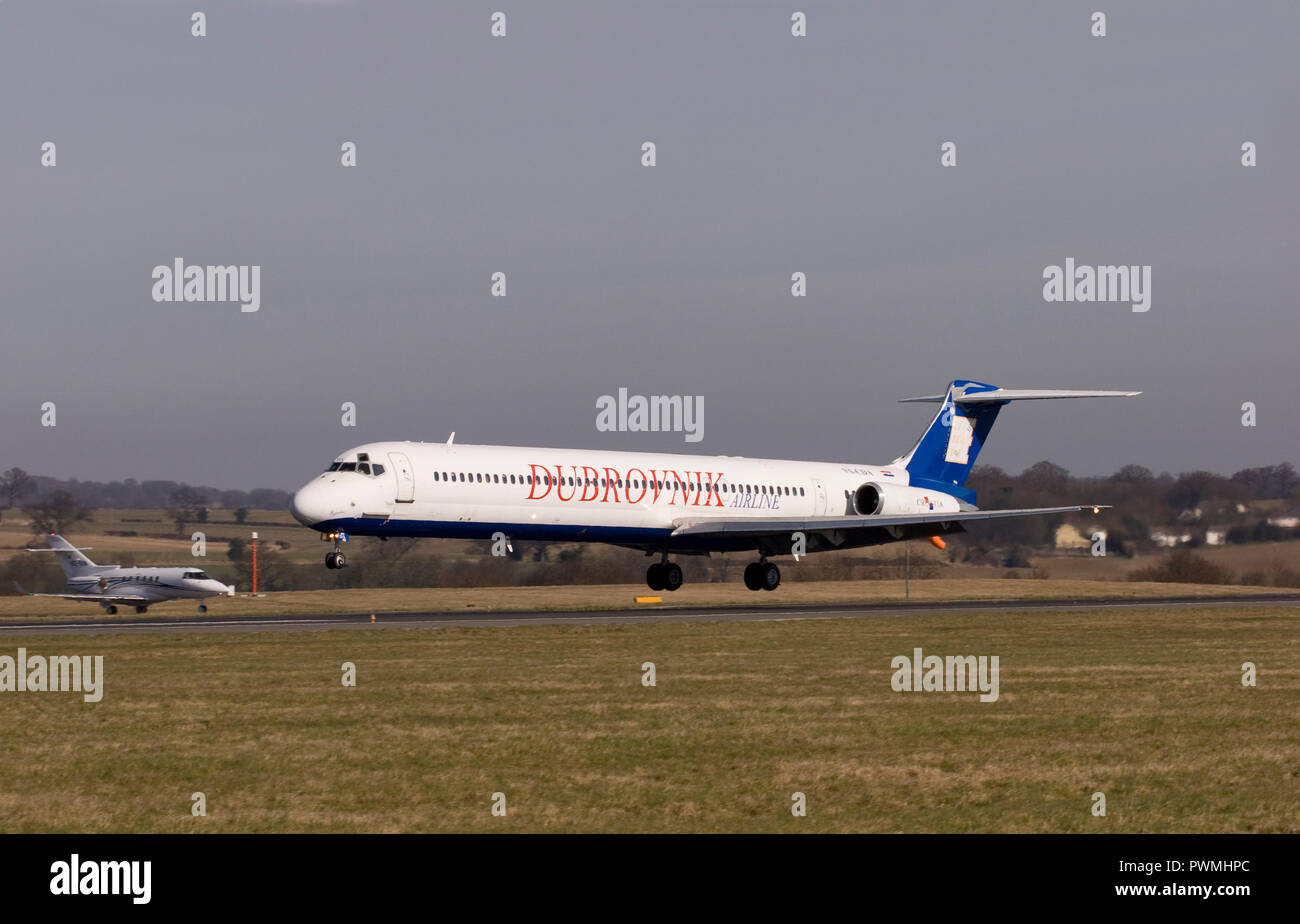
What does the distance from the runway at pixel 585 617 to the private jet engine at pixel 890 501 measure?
132 inches

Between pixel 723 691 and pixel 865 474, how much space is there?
33.2 m

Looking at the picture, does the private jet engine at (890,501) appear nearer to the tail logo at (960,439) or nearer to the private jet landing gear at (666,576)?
the tail logo at (960,439)

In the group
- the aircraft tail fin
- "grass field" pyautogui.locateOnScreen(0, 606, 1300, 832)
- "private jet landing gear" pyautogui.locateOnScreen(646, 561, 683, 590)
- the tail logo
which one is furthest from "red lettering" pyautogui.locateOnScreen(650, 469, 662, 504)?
the aircraft tail fin

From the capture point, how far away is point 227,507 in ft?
286

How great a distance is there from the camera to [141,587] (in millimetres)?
68312

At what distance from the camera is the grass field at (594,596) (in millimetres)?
57875

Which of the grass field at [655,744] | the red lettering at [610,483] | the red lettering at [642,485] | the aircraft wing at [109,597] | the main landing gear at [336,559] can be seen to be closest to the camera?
the grass field at [655,744]

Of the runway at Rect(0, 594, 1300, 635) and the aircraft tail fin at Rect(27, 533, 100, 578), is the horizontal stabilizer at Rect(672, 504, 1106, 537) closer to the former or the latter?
the runway at Rect(0, 594, 1300, 635)

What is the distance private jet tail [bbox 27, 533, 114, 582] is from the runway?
20995mm

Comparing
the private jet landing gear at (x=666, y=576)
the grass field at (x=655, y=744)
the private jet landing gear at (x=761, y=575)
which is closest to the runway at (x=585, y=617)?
the private jet landing gear at (x=761, y=575)

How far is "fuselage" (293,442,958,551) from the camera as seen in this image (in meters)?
41.5

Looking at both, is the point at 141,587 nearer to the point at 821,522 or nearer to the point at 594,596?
the point at 594,596

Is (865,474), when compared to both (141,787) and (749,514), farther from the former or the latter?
(141,787)

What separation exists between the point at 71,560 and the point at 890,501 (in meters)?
38.5
